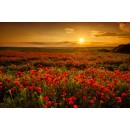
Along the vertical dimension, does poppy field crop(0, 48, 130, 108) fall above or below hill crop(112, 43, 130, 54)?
below

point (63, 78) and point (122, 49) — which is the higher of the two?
point (122, 49)

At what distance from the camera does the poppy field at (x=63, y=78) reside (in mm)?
5484

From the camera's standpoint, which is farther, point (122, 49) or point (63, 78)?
point (122, 49)

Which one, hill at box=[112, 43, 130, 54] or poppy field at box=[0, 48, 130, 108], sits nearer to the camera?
poppy field at box=[0, 48, 130, 108]

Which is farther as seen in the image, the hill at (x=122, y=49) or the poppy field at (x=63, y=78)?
the hill at (x=122, y=49)

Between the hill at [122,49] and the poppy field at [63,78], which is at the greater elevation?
the hill at [122,49]

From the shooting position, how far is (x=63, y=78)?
590cm

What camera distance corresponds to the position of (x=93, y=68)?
6152 millimetres

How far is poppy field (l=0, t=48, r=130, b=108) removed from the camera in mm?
5484
